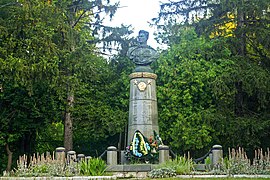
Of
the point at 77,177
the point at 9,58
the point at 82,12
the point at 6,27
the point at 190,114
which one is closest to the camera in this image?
the point at 77,177

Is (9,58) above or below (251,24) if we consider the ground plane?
below

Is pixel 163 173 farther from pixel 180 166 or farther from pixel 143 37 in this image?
pixel 143 37

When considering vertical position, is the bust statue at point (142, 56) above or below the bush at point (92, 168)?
above

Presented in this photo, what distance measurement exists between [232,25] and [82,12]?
8539mm

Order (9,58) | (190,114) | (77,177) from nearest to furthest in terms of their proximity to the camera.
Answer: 1. (77,177)
2. (9,58)
3. (190,114)

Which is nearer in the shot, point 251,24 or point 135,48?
point 135,48

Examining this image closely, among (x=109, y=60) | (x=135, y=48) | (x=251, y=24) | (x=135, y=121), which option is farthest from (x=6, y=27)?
(x=251, y=24)

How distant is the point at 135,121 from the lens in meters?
15.4

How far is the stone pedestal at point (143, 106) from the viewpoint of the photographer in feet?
50.3

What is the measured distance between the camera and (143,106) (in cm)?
1548

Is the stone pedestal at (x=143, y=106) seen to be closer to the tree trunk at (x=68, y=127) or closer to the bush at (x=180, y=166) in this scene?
the bush at (x=180, y=166)

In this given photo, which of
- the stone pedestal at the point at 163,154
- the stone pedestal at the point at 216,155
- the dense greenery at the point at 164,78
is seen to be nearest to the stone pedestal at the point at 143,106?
the stone pedestal at the point at 163,154

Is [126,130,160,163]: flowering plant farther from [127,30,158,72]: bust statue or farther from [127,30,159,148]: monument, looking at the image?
[127,30,158,72]: bust statue

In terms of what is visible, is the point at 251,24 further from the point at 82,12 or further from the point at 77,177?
the point at 77,177
